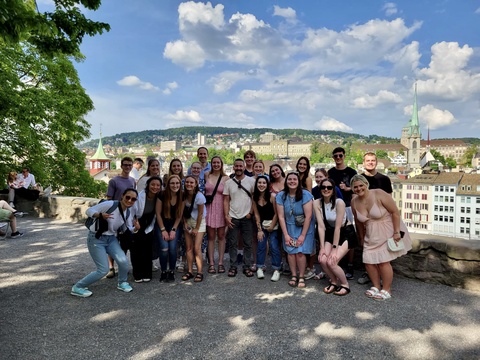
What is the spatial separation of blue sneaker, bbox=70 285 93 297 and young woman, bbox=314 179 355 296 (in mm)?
2923

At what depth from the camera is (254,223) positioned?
5.11 m

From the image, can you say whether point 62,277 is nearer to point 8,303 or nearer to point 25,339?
point 8,303

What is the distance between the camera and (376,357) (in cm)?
288

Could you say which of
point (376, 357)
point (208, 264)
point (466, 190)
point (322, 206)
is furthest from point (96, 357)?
point (466, 190)

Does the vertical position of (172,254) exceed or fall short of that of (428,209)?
it exceeds it

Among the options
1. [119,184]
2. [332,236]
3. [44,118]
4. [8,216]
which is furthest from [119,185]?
[44,118]

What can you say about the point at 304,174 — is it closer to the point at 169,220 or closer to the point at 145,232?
the point at 169,220

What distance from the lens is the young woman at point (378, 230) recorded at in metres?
4.14

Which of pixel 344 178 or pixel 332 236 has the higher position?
pixel 344 178

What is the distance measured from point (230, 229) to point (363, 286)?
1.97m

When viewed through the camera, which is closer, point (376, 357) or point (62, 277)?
point (376, 357)

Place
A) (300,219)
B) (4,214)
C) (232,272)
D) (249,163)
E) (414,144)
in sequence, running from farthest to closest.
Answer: (414,144) → (4,214) → (249,163) → (232,272) → (300,219)

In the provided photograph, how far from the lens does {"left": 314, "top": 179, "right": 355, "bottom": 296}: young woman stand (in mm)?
4266

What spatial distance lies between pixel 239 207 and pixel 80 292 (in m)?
2.31
